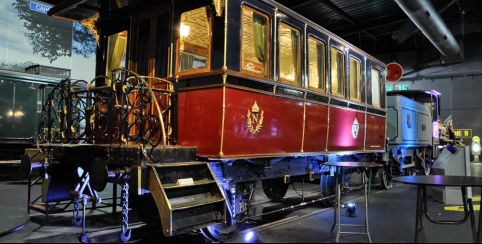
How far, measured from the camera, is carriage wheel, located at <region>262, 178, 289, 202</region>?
725 cm

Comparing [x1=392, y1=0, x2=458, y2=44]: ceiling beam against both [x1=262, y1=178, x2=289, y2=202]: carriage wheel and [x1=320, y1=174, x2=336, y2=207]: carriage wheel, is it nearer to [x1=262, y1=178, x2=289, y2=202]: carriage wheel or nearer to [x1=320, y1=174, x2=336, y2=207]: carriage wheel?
[x1=320, y1=174, x2=336, y2=207]: carriage wheel

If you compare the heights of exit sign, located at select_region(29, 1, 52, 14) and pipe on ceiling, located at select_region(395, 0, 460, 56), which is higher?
exit sign, located at select_region(29, 1, 52, 14)

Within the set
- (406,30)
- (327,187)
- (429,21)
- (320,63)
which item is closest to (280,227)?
(327,187)

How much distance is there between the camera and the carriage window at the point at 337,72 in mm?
7179

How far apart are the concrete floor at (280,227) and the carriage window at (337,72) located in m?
2.18

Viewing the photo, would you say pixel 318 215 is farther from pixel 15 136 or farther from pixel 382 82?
pixel 15 136

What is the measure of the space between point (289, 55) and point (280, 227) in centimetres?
254

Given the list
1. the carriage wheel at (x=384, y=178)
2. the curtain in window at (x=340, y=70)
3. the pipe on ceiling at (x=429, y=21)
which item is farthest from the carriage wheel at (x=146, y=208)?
the pipe on ceiling at (x=429, y=21)

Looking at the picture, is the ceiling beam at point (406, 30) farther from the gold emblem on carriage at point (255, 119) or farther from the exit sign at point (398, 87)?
the gold emblem on carriage at point (255, 119)

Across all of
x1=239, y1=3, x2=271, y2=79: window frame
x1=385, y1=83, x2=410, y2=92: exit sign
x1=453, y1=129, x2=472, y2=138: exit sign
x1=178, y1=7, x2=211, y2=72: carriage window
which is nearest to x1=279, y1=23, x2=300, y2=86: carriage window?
x1=239, y1=3, x2=271, y2=79: window frame

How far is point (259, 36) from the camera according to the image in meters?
5.34

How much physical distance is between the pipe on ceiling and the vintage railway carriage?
3.97 metres

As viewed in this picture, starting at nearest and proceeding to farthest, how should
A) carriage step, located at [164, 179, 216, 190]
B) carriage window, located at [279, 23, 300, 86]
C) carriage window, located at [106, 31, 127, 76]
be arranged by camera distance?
carriage step, located at [164, 179, 216, 190]
carriage window, located at [279, 23, 300, 86]
carriage window, located at [106, 31, 127, 76]

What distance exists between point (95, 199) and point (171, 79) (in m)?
2.11
